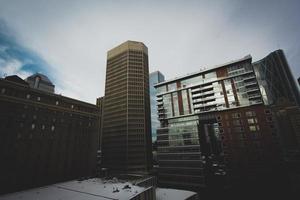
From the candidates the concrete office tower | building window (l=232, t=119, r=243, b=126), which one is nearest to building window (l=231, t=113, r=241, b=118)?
building window (l=232, t=119, r=243, b=126)

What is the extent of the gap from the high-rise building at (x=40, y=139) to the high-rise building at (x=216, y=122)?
1684 inches

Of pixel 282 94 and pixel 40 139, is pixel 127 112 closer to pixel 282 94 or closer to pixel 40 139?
pixel 40 139

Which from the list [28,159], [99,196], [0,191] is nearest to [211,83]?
[99,196]

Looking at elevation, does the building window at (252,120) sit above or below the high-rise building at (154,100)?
below

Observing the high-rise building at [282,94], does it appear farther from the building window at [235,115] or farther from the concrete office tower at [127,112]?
the concrete office tower at [127,112]

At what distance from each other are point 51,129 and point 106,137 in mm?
52951

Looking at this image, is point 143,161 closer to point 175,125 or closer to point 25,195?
point 175,125

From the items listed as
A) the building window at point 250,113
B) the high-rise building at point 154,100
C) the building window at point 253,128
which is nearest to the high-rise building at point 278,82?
the high-rise building at point 154,100

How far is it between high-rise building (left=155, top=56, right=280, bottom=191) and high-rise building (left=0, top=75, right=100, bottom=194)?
42.8m

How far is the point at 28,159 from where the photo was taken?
52.9 meters

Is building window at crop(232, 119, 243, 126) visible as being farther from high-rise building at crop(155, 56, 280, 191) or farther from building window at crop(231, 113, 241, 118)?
building window at crop(231, 113, 241, 118)

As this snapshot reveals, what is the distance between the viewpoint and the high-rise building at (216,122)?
2482 inches

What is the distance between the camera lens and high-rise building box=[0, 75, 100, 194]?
49375mm

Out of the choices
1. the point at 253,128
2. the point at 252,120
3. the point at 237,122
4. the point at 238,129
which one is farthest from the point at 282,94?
the point at 238,129
